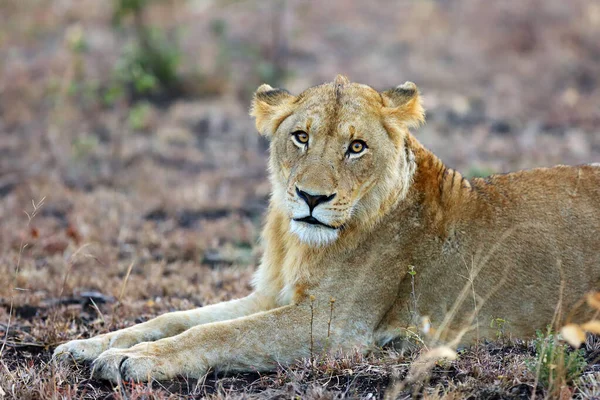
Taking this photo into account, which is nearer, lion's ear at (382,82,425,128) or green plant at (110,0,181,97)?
lion's ear at (382,82,425,128)

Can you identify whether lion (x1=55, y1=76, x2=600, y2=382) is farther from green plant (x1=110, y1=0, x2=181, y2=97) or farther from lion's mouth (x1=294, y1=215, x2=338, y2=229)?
green plant (x1=110, y1=0, x2=181, y2=97)

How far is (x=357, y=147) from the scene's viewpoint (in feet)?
15.7

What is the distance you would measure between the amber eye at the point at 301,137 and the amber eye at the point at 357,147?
0.92 feet

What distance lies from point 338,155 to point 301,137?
302 mm

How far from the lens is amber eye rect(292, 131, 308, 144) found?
15.9 feet

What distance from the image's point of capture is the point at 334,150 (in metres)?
4.72

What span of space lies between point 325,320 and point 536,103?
390 inches

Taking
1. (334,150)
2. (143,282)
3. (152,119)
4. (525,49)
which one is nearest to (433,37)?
(525,49)

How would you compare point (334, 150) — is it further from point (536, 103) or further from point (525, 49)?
point (525, 49)

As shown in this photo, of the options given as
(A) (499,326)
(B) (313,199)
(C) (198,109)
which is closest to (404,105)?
(B) (313,199)

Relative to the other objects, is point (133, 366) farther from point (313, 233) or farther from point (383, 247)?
point (383, 247)

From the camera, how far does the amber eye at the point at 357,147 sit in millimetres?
4777

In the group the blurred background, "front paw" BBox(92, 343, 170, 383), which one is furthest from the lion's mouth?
the blurred background

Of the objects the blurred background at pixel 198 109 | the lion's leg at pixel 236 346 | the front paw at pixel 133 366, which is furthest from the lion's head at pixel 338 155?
the blurred background at pixel 198 109
